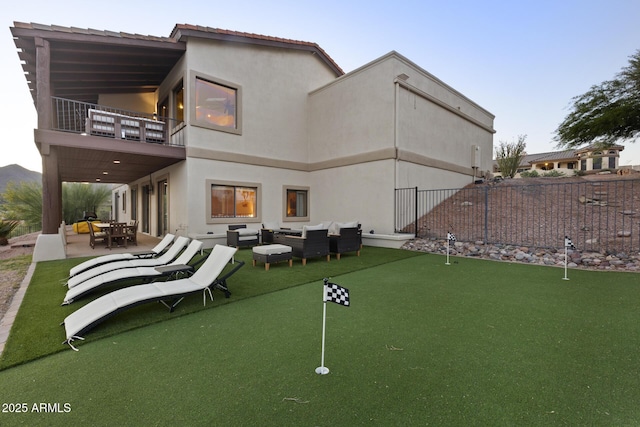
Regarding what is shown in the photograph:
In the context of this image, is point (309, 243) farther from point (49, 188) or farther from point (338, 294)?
point (49, 188)

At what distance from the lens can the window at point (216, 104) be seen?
10.6 m

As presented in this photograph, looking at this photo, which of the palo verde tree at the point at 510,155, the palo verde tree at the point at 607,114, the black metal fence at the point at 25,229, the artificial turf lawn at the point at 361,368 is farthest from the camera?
the palo verde tree at the point at 510,155

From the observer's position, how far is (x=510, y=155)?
22.6 m

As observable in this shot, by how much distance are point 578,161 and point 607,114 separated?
2738 centimetres

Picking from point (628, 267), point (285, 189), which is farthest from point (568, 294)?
point (285, 189)

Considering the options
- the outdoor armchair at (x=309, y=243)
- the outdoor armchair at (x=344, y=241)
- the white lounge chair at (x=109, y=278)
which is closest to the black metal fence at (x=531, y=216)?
the outdoor armchair at (x=344, y=241)

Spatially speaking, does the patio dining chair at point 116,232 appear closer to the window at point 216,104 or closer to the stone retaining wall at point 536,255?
the window at point 216,104

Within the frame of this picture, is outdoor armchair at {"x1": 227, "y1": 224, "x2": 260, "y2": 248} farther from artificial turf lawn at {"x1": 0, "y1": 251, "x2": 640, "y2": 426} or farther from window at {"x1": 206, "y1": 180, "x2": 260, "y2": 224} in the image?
artificial turf lawn at {"x1": 0, "y1": 251, "x2": 640, "y2": 426}

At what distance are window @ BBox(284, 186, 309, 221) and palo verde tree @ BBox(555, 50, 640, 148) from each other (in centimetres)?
1283

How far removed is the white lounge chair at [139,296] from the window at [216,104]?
772 cm

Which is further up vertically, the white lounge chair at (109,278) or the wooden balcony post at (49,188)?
the wooden balcony post at (49,188)

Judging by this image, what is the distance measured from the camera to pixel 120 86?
510 inches

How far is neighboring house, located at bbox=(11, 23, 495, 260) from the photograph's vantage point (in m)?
9.23

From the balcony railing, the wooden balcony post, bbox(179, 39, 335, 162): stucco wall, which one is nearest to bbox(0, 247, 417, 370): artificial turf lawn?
the wooden balcony post
